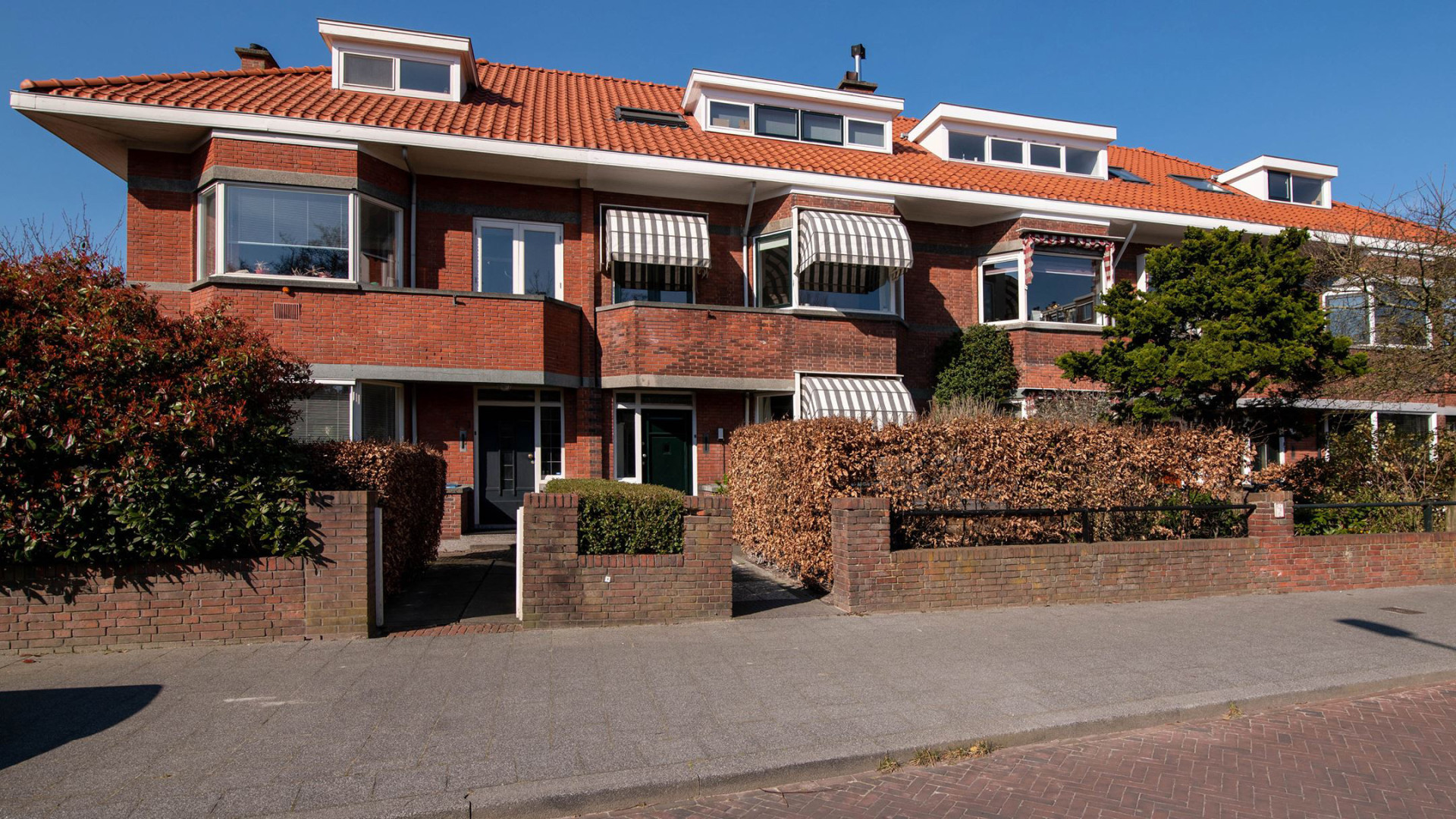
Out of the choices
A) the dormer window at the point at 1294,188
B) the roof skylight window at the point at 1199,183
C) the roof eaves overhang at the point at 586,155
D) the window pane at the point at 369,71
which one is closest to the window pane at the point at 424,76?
the window pane at the point at 369,71

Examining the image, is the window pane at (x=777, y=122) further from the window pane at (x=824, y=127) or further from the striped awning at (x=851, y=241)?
the striped awning at (x=851, y=241)

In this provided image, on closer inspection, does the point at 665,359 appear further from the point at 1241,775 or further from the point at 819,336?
the point at 1241,775

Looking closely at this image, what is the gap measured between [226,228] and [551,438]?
6.04 m

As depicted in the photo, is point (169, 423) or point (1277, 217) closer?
point (169, 423)

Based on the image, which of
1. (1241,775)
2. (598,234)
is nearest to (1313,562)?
(1241,775)

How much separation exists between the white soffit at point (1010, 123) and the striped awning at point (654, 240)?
23.8 ft

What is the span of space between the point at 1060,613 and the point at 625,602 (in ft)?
15.0

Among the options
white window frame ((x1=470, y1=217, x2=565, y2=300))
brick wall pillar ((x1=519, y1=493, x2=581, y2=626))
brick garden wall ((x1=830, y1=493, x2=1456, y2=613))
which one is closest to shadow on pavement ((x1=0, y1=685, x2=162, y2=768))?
brick wall pillar ((x1=519, y1=493, x2=581, y2=626))

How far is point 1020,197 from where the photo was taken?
15672mm

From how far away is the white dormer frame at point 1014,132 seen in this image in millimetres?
17812

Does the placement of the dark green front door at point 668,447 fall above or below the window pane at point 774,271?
below

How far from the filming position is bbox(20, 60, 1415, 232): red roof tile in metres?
12.5

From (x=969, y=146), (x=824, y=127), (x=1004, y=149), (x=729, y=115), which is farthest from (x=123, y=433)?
(x=1004, y=149)

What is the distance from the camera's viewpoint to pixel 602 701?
17.8ft
